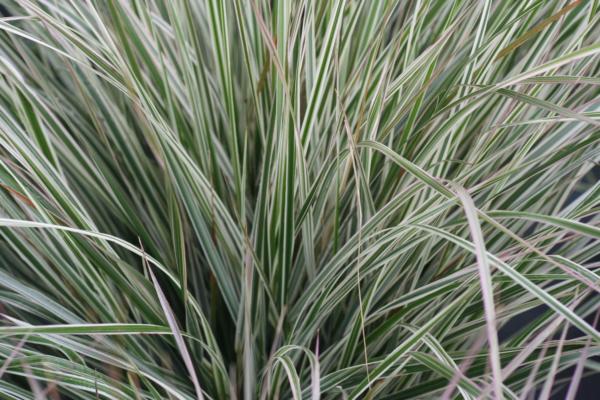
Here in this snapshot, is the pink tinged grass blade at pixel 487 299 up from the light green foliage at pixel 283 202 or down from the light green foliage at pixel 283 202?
down

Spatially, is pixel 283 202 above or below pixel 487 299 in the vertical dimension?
above

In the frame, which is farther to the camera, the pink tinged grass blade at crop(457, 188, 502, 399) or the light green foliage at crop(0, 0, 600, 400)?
the light green foliage at crop(0, 0, 600, 400)

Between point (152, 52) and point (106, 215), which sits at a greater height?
point (152, 52)

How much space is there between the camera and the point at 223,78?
0.61m

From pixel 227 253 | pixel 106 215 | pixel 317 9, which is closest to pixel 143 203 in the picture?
pixel 106 215

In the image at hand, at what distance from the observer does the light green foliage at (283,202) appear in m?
0.53

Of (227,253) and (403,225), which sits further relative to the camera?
(227,253)

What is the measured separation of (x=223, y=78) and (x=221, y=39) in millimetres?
38

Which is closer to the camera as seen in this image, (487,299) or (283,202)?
(487,299)

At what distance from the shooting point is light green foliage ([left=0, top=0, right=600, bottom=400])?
53 cm

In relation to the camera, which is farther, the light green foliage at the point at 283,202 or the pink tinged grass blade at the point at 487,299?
the light green foliage at the point at 283,202

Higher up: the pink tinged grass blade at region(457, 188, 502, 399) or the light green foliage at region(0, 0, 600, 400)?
the light green foliage at region(0, 0, 600, 400)

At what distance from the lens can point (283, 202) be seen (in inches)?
22.4

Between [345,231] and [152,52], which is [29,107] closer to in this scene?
[152,52]
